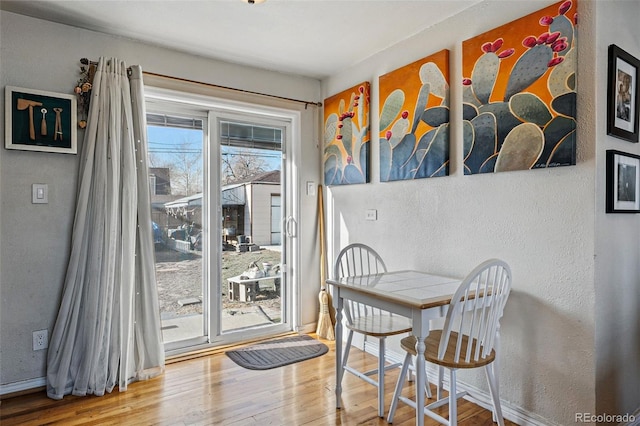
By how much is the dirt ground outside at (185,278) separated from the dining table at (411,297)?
1299 mm

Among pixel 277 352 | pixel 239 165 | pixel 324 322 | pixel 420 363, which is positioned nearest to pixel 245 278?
pixel 277 352

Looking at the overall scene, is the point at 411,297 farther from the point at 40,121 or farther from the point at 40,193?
the point at 40,121

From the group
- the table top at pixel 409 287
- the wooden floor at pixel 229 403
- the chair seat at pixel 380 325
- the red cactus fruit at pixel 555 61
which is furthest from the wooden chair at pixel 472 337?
the red cactus fruit at pixel 555 61

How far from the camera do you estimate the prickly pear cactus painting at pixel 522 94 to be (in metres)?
1.87

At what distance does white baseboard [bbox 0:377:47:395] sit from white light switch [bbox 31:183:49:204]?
1.14m

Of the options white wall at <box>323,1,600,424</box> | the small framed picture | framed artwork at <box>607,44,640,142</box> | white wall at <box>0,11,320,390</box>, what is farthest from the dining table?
the small framed picture

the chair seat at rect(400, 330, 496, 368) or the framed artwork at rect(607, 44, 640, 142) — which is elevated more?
the framed artwork at rect(607, 44, 640, 142)

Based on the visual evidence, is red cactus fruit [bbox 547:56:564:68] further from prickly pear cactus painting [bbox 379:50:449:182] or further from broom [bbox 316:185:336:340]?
broom [bbox 316:185:336:340]

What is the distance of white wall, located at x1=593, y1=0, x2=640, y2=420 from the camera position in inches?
71.9

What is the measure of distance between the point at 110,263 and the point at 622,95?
311 centimetres

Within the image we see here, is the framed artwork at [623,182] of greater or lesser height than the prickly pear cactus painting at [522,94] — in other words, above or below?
below

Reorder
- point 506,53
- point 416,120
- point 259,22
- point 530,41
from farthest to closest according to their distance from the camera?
point 416,120
point 259,22
point 506,53
point 530,41

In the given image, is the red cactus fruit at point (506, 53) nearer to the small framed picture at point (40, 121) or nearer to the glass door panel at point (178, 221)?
the glass door panel at point (178, 221)

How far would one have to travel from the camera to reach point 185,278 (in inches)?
124
